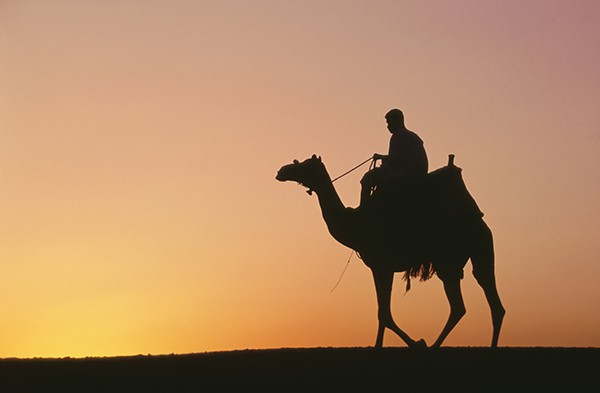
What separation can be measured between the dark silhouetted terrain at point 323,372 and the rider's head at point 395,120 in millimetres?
4312

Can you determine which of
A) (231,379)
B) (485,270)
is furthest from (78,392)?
(485,270)

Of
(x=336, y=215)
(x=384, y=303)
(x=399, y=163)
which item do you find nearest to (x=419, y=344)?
(x=384, y=303)

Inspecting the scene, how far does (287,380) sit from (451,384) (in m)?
2.20

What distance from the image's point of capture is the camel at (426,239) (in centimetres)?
2031

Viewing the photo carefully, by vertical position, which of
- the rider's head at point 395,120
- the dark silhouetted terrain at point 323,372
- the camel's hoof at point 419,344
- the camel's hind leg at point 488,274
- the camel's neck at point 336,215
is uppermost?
the rider's head at point 395,120

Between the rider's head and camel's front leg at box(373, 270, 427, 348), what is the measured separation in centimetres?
272

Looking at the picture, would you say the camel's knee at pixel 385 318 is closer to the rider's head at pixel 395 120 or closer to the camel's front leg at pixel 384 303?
the camel's front leg at pixel 384 303

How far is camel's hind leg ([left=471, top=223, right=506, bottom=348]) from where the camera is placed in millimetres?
20297

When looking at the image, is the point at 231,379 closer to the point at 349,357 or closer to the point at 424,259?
the point at 349,357

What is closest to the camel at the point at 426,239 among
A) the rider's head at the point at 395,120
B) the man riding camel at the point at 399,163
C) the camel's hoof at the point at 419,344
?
the man riding camel at the point at 399,163

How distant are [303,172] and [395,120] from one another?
1.97 meters

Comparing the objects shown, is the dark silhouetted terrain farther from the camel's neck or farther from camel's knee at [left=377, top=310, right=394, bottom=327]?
the camel's neck

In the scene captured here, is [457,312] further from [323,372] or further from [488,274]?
[323,372]

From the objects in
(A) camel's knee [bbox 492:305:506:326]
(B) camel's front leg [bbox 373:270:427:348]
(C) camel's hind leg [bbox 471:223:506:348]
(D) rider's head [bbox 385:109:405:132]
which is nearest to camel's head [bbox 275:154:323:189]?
(D) rider's head [bbox 385:109:405:132]
